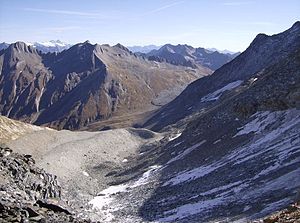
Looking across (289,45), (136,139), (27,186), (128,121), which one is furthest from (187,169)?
(128,121)

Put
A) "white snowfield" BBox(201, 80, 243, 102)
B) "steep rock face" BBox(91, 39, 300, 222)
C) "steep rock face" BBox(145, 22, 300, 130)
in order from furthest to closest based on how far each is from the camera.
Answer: "white snowfield" BBox(201, 80, 243, 102) < "steep rock face" BBox(145, 22, 300, 130) < "steep rock face" BBox(91, 39, 300, 222)

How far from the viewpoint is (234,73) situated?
14712 centimetres

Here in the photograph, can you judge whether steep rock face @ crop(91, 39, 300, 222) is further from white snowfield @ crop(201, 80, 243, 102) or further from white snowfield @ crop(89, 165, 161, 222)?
white snowfield @ crop(201, 80, 243, 102)

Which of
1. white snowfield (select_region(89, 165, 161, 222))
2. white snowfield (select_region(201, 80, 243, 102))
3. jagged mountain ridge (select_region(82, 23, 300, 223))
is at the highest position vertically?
white snowfield (select_region(201, 80, 243, 102))

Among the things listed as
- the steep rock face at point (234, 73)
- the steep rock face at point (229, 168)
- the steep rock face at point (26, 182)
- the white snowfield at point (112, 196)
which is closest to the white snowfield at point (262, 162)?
the steep rock face at point (229, 168)

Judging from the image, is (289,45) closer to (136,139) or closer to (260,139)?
(136,139)

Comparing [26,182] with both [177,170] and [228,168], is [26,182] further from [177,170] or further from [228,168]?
[228,168]

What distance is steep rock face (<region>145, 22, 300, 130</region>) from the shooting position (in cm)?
13100

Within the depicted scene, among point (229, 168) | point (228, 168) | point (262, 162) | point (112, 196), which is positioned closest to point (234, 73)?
point (112, 196)

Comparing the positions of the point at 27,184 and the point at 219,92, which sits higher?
the point at 219,92

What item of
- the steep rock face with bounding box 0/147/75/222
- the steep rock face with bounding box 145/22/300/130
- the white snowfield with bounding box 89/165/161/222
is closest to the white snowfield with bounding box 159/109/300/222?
the white snowfield with bounding box 89/165/161/222

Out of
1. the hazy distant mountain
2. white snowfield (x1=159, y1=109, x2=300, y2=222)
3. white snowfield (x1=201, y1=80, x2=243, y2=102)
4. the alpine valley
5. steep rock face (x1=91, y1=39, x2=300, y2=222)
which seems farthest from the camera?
white snowfield (x1=201, y1=80, x2=243, y2=102)

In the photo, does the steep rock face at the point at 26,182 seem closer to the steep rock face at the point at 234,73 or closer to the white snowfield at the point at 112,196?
the white snowfield at the point at 112,196

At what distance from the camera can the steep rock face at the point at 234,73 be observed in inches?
5157
